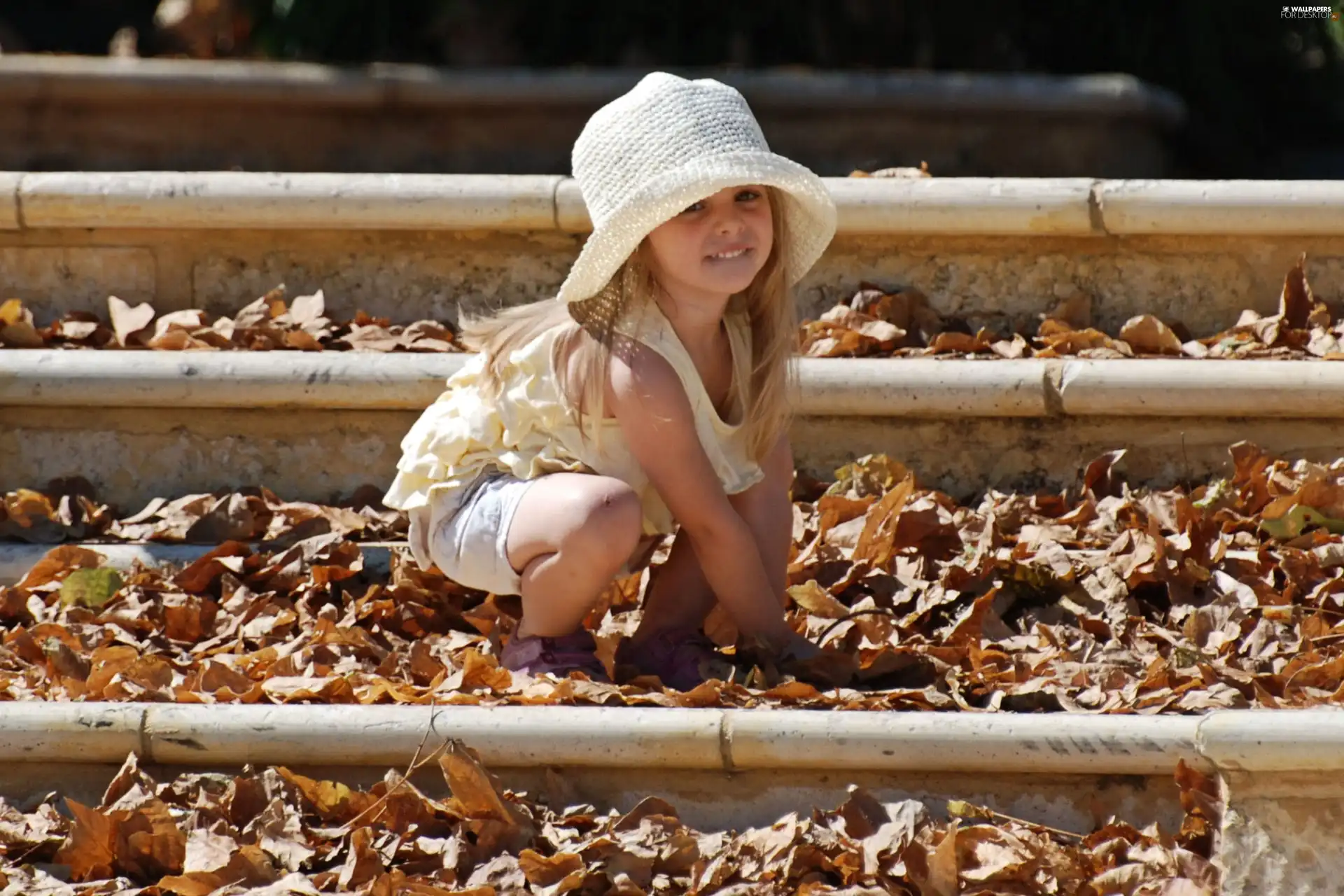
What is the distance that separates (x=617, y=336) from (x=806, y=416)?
73 centimetres

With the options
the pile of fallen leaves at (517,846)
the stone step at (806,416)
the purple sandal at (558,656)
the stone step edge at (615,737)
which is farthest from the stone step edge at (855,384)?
the pile of fallen leaves at (517,846)

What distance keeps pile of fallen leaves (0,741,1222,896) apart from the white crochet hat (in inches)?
31.0

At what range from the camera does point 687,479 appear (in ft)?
9.09

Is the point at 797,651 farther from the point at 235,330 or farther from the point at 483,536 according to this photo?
the point at 235,330

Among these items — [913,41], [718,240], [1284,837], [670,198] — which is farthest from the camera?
[913,41]

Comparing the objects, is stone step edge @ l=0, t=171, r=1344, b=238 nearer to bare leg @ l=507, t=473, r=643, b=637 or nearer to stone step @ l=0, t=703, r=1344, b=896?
bare leg @ l=507, t=473, r=643, b=637

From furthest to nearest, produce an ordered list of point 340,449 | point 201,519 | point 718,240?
point 340,449
point 201,519
point 718,240

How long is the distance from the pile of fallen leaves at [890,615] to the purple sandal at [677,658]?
0.14ft

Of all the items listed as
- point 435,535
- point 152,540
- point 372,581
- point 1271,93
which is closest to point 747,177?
point 435,535

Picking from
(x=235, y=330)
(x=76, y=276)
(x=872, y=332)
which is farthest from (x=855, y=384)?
(x=76, y=276)

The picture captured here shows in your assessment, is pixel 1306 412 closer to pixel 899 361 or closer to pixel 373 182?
pixel 899 361

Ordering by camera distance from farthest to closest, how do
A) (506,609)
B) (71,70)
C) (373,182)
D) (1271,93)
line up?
(1271,93), (71,70), (373,182), (506,609)

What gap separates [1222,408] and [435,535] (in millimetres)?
1428

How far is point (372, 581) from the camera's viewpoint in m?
3.26
